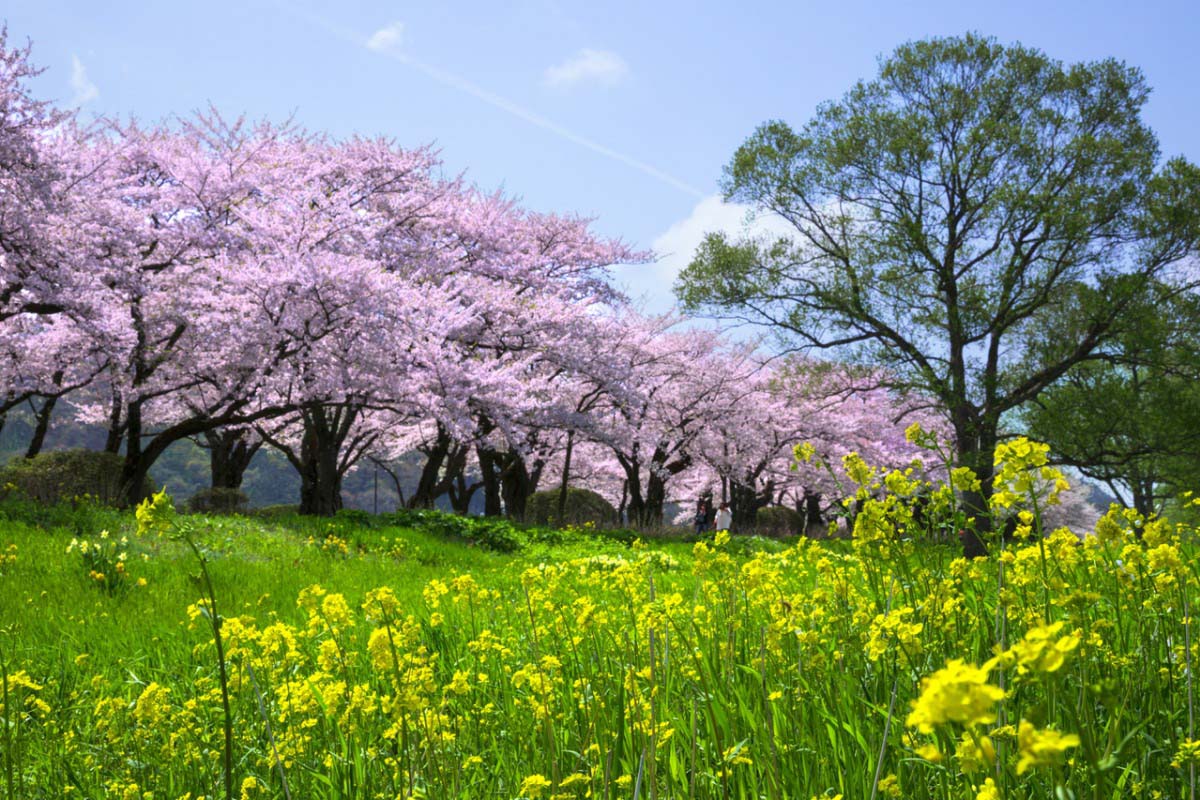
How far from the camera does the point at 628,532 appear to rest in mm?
19766

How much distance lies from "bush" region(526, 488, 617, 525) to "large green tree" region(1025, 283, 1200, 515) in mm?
12828

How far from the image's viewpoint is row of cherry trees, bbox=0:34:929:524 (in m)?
15.8

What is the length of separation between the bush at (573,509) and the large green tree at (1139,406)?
1283 centimetres

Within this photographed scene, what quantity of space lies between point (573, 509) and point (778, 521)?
1227 cm

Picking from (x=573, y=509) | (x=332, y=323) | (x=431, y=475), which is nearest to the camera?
(x=332, y=323)

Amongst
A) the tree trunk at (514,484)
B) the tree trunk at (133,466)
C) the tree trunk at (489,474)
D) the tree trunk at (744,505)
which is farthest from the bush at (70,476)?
the tree trunk at (744,505)

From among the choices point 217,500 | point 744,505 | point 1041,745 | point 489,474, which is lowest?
point 217,500

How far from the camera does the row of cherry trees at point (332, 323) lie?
1584 centimetres

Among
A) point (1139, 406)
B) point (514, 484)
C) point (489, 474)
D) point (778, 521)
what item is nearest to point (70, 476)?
point (489, 474)

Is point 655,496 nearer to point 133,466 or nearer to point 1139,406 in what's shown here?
point 1139,406

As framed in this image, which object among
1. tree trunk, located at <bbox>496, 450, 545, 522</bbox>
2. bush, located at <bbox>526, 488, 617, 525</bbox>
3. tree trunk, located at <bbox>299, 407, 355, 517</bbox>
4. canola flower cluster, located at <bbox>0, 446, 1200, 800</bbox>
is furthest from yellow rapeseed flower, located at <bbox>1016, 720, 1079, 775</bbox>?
tree trunk, located at <bbox>496, 450, 545, 522</bbox>

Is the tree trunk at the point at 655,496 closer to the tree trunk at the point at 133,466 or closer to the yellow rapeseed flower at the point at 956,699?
the tree trunk at the point at 133,466

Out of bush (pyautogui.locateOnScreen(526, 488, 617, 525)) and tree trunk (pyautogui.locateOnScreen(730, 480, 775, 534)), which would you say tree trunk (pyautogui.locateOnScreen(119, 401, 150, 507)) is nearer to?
bush (pyautogui.locateOnScreen(526, 488, 617, 525))

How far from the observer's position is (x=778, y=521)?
34969mm
